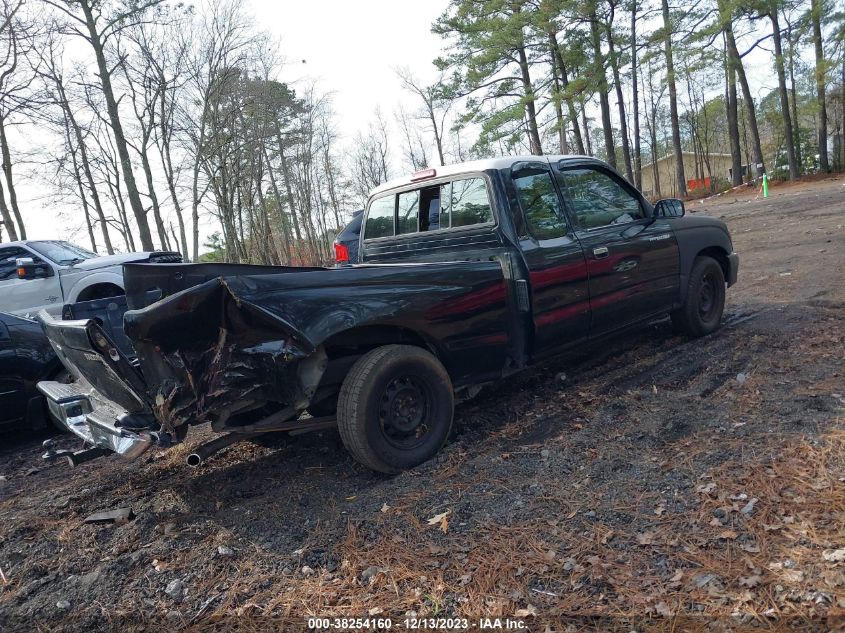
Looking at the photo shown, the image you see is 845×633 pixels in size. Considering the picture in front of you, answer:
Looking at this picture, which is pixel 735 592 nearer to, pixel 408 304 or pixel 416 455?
pixel 416 455

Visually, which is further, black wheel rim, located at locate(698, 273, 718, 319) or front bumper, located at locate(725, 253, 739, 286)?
front bumper, located at locate(725, 253, 739, 286)

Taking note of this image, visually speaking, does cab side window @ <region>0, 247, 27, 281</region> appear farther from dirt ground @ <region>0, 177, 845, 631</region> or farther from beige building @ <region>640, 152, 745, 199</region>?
beige building @ <region>640, 152, 745, 199</region>

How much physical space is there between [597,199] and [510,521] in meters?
3.11

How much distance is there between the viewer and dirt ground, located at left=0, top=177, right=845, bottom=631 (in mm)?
2344

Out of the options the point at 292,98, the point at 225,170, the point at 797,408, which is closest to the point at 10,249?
the point at 797,408

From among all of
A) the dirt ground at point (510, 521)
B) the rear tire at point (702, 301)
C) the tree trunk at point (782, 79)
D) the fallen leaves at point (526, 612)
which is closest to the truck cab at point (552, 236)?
the rear tire at point (702, 301)

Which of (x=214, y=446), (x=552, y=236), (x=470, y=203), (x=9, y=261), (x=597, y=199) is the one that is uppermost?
(x=9, y=261)

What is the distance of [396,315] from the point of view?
140 inches

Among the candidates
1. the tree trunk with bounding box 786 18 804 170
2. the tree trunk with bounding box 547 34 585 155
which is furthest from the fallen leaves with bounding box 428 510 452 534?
the tree trunk with bounding box 786 18 804 170

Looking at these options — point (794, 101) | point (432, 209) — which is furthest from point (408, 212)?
point (794, 101)

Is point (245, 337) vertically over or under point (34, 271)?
under

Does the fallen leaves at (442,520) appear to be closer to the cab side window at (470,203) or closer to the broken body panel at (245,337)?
the broken body panel at (245,337)

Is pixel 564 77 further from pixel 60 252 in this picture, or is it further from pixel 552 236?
pixel 552 236

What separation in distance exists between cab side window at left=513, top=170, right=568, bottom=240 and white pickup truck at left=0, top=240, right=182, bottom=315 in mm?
6520
